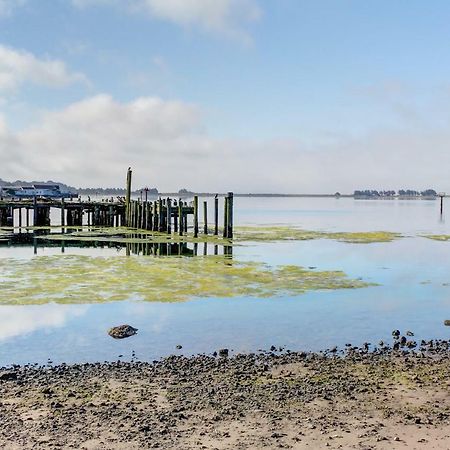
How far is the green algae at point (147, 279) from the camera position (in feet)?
71.2

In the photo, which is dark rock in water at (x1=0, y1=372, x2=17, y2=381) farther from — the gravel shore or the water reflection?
the water reflection

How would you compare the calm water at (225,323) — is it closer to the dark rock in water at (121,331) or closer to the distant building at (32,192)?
the dark rock in water at (121,331)

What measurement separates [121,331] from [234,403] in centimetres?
645

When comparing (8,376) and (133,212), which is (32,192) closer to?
(133,212)

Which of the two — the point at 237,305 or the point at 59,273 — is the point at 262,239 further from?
the point at 237,305

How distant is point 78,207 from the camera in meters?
58.1

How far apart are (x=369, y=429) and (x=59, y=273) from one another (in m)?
19.9

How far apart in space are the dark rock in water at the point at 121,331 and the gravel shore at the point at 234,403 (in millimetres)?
2867

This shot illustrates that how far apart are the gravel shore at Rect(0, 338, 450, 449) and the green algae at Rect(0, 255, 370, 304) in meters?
8.54

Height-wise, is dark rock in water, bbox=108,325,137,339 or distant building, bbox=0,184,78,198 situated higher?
distant building, bbox=0,184,78,198

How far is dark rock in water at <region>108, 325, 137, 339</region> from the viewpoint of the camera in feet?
52.3

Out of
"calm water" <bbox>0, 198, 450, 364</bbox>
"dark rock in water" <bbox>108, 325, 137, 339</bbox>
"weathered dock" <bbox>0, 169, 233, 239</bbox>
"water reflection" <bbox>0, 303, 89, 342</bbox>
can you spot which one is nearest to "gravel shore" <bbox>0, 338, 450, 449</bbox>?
"calm water" <bbox>0, 198, 450, 364</bbox>

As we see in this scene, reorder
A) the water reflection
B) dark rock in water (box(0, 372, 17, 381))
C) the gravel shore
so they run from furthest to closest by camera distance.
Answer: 1. the water reflection
2. dark rock in water (box(0, 372, 17, 381))
3. the gravel shore

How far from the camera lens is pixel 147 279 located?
25.4m
